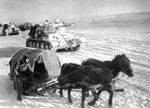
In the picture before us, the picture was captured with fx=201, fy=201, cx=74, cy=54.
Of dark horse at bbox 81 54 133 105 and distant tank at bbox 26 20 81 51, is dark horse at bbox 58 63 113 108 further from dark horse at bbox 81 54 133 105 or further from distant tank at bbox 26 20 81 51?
distant tank at bbox 26 20 81 51

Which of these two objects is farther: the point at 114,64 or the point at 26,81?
the point at 26,81

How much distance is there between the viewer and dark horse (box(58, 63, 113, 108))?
6.50m

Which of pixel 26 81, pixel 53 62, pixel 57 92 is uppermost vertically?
pixel 53 62

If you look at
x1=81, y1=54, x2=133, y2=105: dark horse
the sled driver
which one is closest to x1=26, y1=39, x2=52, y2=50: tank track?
the sled driver

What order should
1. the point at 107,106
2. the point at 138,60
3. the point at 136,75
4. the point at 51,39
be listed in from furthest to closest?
the point at 51,39 < the point at 138,60 < the point at 136,75 < the point at 107,106

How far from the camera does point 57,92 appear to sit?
8672 millimetres

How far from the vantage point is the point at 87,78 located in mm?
6684

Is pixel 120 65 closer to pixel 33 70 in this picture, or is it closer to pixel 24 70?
pixel 33 70

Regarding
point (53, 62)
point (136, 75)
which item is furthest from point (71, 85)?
point (136, 75)

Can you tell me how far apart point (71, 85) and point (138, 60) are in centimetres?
753

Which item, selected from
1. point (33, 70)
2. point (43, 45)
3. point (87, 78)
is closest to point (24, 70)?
point (33, 70)

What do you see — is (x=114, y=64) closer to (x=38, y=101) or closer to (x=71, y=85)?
(x=71, y=85)

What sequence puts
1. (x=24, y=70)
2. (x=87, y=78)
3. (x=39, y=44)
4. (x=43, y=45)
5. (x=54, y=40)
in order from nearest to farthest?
(x=87, y=78), (x=24, y=70), (x=54, y=40), (x=43, y=45), (x=39, y=44)

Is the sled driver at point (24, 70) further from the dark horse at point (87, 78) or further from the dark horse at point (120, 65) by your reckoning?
the dark horse at point (120, 65)
